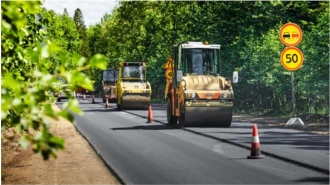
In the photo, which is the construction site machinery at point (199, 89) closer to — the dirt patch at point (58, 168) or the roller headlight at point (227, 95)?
the roller headlight at point (227, 95)

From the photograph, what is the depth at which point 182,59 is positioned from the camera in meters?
22.8

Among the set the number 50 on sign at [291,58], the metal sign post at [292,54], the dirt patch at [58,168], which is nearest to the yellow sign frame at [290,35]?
the metal sign post at [292,54]

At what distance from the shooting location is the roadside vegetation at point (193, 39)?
8.73 feet

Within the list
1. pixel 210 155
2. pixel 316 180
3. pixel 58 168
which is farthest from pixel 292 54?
pixel 316 180

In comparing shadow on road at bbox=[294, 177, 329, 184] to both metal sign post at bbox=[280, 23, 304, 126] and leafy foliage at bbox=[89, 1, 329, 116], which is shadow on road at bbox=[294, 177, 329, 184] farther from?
leafy foliage at bbox=[89, 1, 329, 116]

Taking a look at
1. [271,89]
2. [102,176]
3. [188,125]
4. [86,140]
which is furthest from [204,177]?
[271,89]

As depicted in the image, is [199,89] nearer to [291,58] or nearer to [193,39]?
[291,58]

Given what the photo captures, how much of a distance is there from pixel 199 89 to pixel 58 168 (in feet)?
34.2

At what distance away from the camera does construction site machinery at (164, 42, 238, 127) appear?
21.5m

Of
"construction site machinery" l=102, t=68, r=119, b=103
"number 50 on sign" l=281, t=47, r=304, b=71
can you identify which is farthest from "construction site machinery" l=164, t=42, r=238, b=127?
"construction site machinery" l=102, t=68, r=119, b=103

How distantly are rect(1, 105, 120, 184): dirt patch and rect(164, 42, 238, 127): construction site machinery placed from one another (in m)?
5.77

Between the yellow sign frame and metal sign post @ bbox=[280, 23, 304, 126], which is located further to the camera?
the yellow sign frame

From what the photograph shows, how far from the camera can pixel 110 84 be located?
5894 centimetres

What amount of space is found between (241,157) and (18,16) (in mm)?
11322
